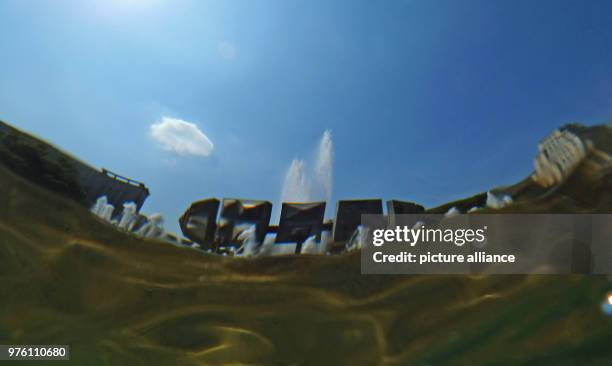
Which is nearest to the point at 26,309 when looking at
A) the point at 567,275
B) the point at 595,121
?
the point at 567,275

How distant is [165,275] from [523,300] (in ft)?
25.1

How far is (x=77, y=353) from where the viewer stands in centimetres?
717

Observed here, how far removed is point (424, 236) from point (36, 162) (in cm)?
829

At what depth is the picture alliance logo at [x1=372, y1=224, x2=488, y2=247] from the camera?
22.9ft

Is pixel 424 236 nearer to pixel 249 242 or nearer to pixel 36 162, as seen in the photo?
pixel 249 242

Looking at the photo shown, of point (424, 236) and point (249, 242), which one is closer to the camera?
point (424, 236)

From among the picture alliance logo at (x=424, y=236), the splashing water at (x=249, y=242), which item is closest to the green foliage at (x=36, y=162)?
the splashing water at (x=249, y=242)

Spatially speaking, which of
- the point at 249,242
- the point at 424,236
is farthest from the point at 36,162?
the point at 424,236

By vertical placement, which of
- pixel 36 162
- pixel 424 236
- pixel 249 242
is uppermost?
pixel 36 162

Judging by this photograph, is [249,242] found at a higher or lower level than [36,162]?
lower

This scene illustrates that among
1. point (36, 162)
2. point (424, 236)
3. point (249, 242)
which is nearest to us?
point (36, 162)

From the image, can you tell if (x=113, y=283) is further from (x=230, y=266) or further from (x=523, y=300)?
(x=523, y=300)

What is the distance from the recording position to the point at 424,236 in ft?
23.0

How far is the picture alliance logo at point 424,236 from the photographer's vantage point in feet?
22.9
